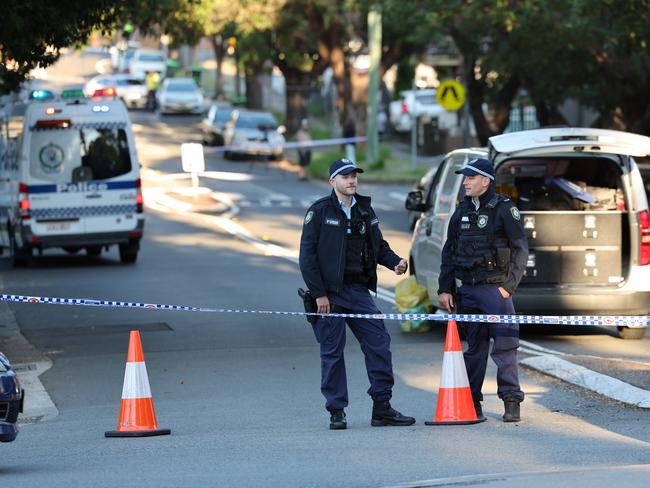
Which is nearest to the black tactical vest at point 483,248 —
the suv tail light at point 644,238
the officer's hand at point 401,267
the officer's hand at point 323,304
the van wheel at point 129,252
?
the officer's hand at point 401,267

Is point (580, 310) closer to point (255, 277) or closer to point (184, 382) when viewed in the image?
point (184, 382)

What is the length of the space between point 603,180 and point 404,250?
8854 mm

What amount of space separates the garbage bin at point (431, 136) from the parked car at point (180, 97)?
1173cm

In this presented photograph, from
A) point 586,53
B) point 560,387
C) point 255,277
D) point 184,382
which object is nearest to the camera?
point 560,387

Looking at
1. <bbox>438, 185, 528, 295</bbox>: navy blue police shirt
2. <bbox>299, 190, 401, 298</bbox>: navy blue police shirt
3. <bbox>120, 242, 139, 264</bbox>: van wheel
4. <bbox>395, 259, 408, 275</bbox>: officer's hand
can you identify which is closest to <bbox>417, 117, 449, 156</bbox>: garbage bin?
<bbox>120, 242, 139, 264</bbox>: van wheel

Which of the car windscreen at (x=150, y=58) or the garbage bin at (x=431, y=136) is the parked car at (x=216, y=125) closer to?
the garbage bin at (x=431, y=136)

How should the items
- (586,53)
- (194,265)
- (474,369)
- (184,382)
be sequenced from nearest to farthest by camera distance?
(474,369) → (184,382) → (194,265) → (586,53)

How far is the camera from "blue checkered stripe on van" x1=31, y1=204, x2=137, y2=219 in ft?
70.5

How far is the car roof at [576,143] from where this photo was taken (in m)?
13.1

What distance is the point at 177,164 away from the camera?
43188 mm

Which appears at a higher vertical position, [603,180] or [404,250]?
[603,180]

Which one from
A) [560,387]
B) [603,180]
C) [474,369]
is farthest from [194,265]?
[474,369]

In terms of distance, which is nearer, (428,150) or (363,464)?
(363,464)

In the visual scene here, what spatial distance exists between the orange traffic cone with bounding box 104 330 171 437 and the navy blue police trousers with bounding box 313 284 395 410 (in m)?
1.16
